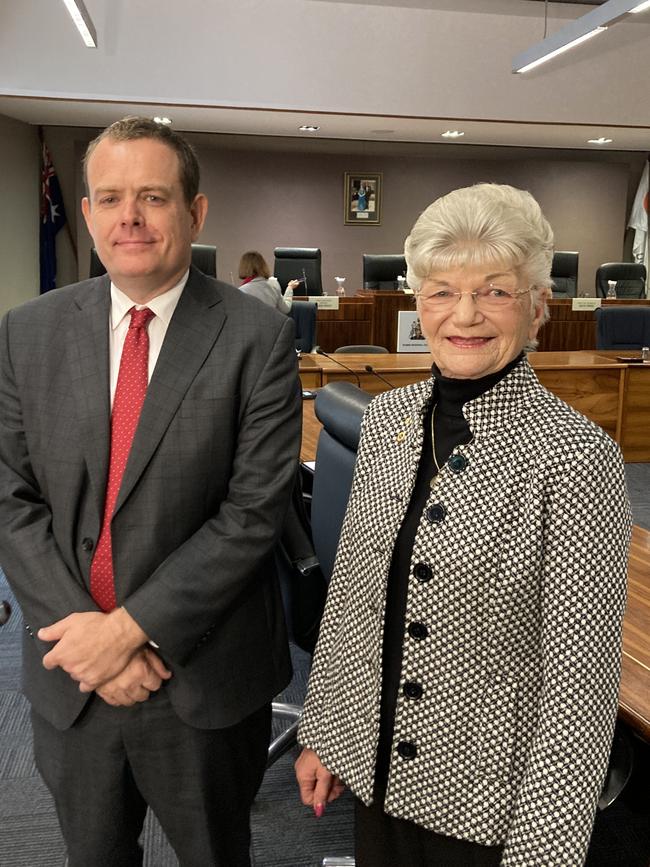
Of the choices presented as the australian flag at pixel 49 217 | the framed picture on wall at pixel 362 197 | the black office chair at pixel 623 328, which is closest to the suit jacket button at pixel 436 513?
the black office chair at pixel 623 328

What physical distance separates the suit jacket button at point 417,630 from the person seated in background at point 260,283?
4384 millimetres

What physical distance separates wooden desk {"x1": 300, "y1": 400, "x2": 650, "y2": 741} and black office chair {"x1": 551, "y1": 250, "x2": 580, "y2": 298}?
23.8 ft

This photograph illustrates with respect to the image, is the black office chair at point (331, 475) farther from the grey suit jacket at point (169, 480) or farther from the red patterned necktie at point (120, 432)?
the red patterned necktie at point (120, 432)

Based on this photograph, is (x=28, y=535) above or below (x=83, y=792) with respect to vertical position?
above

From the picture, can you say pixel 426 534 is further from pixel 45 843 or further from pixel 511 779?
pixel 45 843

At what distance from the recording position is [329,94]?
741cm

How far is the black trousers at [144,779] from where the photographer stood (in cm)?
127

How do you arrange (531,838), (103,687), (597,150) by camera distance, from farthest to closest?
(597,150)
(103,687)
(531,838)

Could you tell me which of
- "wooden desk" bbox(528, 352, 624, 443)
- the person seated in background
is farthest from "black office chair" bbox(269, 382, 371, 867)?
"wooden desk" bbox(528, 352, 624, 443)

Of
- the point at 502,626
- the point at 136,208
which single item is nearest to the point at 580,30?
the point at 136,208

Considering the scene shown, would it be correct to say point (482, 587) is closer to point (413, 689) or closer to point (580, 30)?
point (413, 689)

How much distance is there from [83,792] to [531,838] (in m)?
0.78

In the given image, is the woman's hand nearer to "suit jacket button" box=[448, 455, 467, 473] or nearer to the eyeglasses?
"suit jacket button" box=[448, 455, 467, 473]

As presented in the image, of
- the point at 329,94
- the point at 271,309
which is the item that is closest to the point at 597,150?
the point at 329,94
